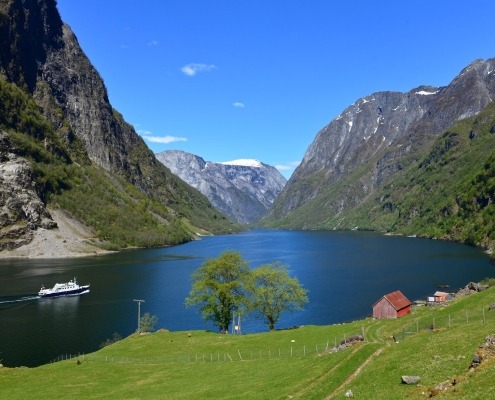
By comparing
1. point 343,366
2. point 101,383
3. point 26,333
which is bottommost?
point 26,333

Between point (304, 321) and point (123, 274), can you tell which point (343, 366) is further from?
point (123, 274)

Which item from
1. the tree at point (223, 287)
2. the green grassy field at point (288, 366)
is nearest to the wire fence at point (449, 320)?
the green grassy field at point (288, 366)

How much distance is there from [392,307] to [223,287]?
33977 millimetres

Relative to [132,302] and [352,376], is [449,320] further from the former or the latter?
[132,302]

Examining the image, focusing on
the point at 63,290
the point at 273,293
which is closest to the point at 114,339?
the point at 273,293

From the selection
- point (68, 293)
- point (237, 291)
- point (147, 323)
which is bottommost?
point (68, 293)

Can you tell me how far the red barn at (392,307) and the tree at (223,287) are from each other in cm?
2766

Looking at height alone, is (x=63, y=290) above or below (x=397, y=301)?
below

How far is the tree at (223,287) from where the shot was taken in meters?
92.9

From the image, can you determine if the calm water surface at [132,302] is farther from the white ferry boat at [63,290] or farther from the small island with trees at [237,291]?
the small island with trees at [237,291]

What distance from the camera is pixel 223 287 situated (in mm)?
91938

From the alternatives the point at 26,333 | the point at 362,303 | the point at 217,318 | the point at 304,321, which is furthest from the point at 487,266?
the point at 26,333

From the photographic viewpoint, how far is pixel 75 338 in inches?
4080

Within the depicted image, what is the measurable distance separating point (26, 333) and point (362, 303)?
87.5 meters
